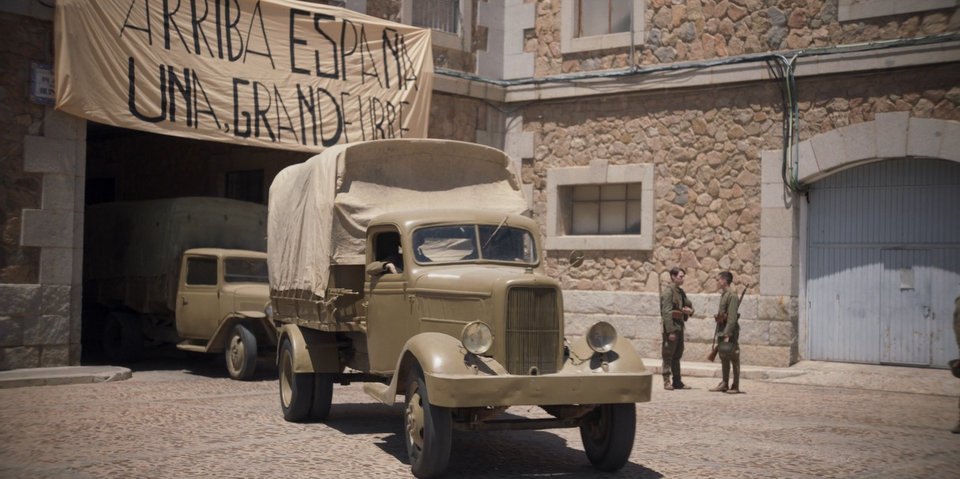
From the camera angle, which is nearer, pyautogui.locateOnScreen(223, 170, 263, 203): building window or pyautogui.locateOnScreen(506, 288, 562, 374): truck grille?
pyautogui.locateOnScreen(506, 288, 562, 374): truck grille

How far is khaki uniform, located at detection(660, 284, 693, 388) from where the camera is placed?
1362 centimetres

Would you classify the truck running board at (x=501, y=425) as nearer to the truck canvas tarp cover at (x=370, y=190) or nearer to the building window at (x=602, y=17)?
the truck canvas tarp cover at (x=370, y=190)

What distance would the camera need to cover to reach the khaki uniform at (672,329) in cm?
1362

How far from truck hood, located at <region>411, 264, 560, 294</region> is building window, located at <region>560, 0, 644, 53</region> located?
9.65 meters

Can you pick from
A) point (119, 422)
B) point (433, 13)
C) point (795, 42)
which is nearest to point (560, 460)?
point (119, 422)

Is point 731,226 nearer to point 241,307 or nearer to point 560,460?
point 241,307

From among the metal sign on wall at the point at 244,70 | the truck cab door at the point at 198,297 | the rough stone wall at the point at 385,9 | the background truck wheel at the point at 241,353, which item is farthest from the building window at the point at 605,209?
the background truck wheel at the point at 241,353

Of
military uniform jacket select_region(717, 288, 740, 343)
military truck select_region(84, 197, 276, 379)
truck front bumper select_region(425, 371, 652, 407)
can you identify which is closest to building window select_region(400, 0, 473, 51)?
military truck select_region(84, 197, 276, 379)

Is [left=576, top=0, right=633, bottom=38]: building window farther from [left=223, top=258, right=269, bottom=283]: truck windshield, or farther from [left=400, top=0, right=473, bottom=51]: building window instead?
[left=223, top=258, right=269, bottom=283]: truck windshield

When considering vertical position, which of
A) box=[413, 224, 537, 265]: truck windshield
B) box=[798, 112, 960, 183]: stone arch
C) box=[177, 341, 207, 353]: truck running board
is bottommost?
box=[177, 341, 207, 353]: truck running board

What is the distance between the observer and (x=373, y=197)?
9789 mm

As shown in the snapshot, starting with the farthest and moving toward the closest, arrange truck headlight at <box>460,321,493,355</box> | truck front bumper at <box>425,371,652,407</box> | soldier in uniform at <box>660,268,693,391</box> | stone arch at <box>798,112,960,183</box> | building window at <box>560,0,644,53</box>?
building window at <box>560,0,644,53</box> → stone arch at <box>798,112,960,183</box> → soldier in uniform at <box>660,268,693,391</box> → truck headlight at <box>460,321,493,355</box> → truck front bumper at <box>425,371,652,407</box>

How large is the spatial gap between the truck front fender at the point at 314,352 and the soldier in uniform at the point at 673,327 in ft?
17.3

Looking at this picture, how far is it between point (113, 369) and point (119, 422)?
428 cm
